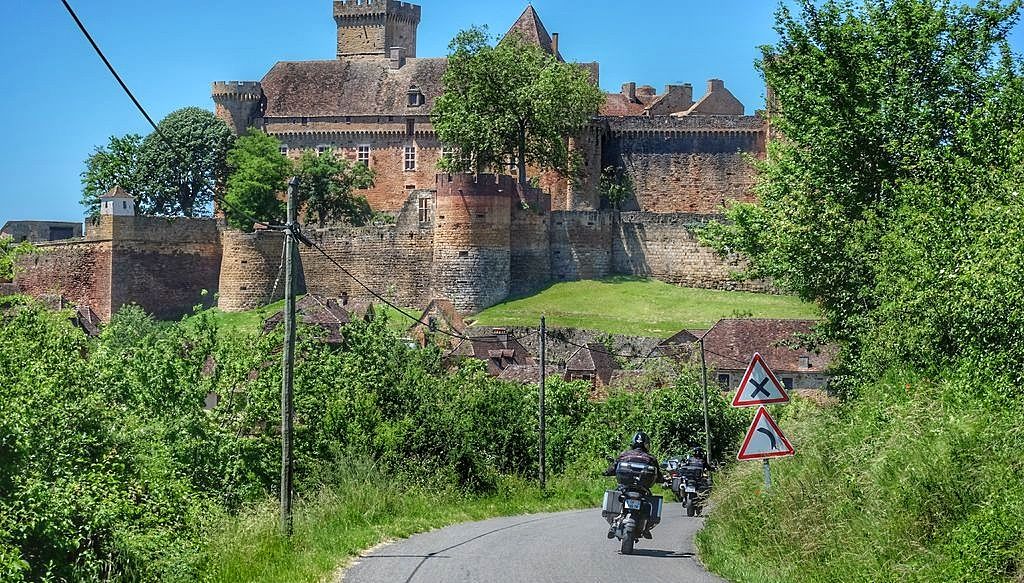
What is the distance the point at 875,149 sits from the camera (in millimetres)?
24688

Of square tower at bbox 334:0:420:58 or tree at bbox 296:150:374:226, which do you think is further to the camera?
square tower at bbox 334:0:420:58

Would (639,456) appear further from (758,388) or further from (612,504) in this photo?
(758,388)

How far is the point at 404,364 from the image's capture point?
32375 millimetres

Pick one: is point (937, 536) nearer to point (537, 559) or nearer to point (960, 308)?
point (537, 559)

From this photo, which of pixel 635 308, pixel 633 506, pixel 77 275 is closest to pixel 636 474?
pixel 633 506

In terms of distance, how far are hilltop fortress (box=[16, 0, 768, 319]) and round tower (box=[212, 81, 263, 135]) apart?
72 mm

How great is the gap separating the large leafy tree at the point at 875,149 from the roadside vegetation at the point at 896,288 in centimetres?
4

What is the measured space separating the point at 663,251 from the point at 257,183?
18176 mm

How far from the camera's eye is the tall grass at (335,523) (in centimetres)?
1398

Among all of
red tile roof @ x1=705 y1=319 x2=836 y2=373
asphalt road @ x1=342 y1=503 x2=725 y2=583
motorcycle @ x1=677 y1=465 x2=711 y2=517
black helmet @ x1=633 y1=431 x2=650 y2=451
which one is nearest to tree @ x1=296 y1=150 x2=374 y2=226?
red tile roof @ x1=705 y1=319 x2=836 y2=373

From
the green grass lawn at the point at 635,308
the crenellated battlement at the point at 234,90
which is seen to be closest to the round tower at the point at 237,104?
the crenellated battlement at the point at 234,90

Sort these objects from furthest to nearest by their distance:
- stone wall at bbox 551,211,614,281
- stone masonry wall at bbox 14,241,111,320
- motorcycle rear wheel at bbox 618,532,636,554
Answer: stone masonry wall at bbox 14,241,111,320, stone wall at bbox 551,211,614,281, motorcycle rear wheel at bbox 618,532,636,554

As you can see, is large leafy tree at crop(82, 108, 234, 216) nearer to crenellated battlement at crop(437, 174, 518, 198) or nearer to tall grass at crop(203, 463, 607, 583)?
crenellated battlement at crop(437, 174, 518, 198)

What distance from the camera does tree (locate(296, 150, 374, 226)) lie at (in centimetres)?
6850
